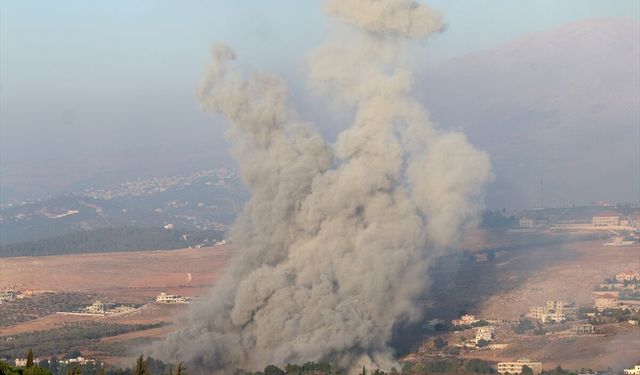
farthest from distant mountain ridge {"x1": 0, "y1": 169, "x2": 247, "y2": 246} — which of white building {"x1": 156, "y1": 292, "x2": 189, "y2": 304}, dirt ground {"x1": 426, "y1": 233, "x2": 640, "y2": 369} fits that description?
white building {"x1": 156, "y1": 292, "x2": 189, "y2": 304}

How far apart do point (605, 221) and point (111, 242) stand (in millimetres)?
36363

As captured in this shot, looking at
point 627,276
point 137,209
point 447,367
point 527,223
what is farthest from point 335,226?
point 137,209

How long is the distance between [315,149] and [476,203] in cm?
641

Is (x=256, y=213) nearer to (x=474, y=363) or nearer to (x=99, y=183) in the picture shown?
(x=474, y=363)

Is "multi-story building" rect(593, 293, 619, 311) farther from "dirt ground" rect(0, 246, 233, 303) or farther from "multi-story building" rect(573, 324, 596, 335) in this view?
"dirt ground" rect(0, 246, 233, 303)

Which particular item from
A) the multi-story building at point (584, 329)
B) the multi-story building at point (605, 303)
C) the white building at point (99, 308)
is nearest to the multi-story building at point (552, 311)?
the multi-story building at point (605, 303)

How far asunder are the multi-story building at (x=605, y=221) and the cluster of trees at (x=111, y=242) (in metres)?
27.2

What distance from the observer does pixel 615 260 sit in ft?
283

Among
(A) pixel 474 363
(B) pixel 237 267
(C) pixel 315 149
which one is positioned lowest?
(A) pixel 474 363

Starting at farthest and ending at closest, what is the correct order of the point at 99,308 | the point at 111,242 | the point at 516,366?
the point at 111,242 → the point at 99,308 → the point at 516,366

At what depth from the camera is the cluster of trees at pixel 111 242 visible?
10906 centimetres

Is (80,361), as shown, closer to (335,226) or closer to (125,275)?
(335,226)

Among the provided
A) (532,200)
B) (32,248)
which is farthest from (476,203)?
(532,200)

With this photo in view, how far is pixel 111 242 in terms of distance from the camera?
11462cm
